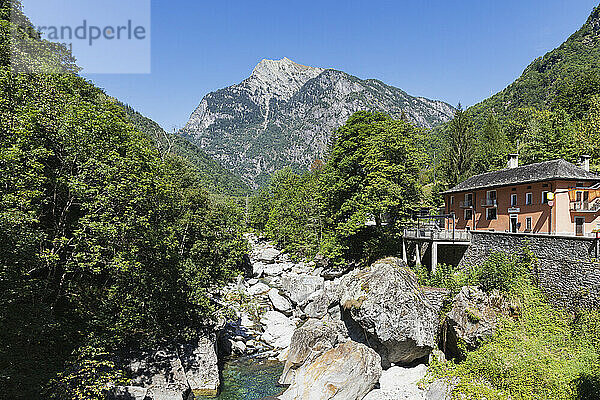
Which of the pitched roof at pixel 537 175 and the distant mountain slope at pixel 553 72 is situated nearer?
the pitched roof at pixel 537 175

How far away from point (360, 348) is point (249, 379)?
642 centimetres

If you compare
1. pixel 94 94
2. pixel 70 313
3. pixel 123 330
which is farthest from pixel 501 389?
pixel 94 94

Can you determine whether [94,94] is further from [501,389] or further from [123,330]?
[501,389]

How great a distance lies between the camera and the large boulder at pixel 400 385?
14906mm

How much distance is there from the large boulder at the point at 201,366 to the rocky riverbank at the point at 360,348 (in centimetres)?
5

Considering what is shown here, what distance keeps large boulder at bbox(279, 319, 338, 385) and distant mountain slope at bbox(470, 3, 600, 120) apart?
89058 millimetres

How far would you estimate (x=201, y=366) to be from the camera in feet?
54.7

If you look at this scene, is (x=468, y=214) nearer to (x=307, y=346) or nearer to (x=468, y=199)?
(x=468, y=199)

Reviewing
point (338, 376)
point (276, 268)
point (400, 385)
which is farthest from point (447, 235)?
point (276, 268)

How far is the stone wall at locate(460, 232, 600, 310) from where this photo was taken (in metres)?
14.7

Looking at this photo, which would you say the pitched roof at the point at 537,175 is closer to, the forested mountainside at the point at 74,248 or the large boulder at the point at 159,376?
the forested mountainside at the point at 74,248

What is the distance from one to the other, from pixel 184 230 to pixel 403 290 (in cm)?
1369

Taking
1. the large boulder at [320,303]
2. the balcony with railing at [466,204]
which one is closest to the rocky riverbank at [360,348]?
the large boulder at [320,303]

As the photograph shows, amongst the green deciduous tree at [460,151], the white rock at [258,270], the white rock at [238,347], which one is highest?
the green deciduous tree at [460,151]
